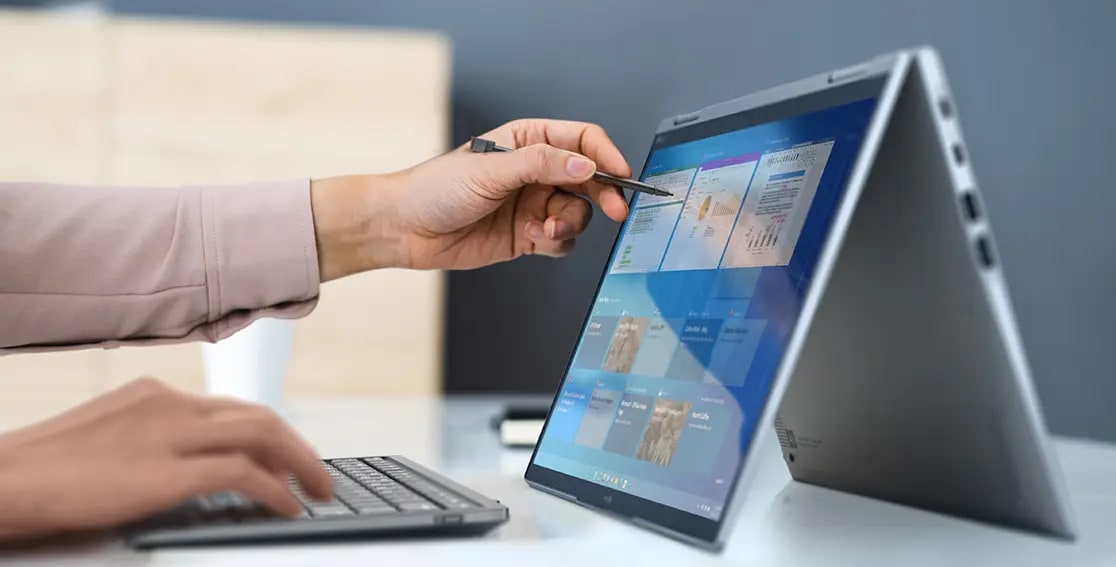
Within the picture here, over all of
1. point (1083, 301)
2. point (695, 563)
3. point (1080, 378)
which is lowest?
point (1080, 378)

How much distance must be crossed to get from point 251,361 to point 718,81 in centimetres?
130

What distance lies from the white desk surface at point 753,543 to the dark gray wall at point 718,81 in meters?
1.21

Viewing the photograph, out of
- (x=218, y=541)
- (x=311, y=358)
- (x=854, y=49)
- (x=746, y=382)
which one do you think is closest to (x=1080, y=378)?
(x=854, y=49)

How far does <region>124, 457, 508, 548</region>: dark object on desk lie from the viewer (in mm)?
569

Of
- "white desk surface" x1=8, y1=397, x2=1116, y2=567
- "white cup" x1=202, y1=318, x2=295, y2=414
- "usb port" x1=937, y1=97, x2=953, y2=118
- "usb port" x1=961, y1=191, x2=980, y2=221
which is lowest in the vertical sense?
"white cup" x1=202, y1=318, x2=295, y2=414

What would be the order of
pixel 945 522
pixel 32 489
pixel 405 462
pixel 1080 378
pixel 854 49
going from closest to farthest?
pixel 32 489 → pixel 945 522 → pixel 405 462 → pixel 1080 378 → pixel 854 49

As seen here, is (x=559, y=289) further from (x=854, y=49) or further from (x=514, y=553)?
(x=514, y=553)

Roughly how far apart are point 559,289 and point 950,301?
170 centimetres

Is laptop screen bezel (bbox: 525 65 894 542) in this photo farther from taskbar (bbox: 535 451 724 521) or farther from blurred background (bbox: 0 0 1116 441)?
blurred background (bbox: 0 0 1116 441)

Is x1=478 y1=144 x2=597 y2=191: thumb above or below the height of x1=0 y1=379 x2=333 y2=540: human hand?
above

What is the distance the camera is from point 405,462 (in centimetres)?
84

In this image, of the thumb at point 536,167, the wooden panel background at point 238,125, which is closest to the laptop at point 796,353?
the thumb at point 536,167

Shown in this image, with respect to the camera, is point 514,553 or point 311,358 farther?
point 311,358

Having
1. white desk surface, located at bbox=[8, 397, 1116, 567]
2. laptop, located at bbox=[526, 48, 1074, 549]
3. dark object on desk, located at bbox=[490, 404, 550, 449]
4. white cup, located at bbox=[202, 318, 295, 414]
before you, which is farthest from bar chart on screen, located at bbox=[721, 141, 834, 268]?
white cup, located at bbox=[202, 318, 295, 414]
